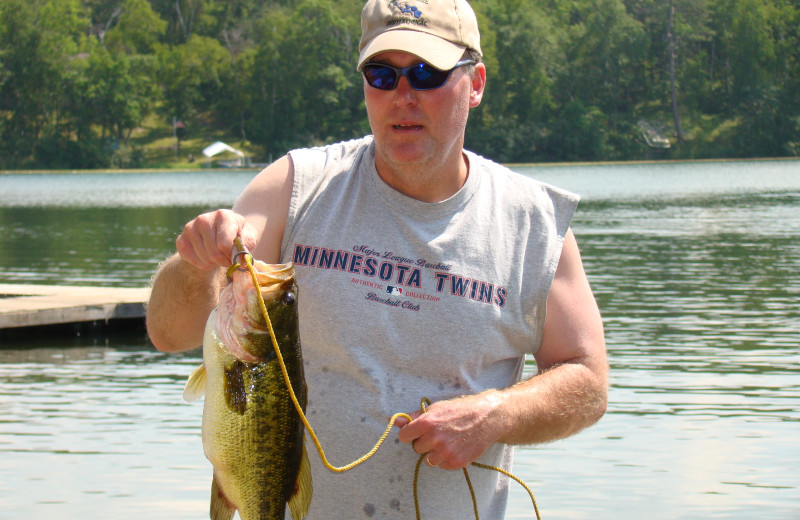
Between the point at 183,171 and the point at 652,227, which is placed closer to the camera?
the point at 652,227

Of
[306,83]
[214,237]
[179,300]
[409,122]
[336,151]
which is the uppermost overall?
[409,122]

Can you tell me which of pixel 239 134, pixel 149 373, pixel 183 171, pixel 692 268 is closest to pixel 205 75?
pixel 239 134

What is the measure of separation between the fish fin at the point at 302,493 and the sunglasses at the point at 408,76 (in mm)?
968

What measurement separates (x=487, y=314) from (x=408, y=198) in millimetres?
371

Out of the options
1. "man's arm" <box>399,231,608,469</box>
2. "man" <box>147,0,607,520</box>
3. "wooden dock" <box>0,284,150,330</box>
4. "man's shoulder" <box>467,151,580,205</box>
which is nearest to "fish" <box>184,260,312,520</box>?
"man" <box>147,0,607,520</box>

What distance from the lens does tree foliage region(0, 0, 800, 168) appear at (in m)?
Result: 92.4

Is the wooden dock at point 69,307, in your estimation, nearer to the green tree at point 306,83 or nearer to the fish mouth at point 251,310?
Result: the fish mouth at point 251,310

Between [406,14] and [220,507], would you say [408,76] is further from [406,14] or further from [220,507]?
[220,507]

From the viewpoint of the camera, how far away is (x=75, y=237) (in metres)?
32.5

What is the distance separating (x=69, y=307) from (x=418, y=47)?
36.5ft

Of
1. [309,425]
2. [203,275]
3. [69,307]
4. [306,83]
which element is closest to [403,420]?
[309,425]

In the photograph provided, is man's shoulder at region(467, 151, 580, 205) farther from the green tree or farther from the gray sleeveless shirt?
the green tree

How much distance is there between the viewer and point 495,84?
318 feet

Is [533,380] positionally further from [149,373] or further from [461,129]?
[149,373]
